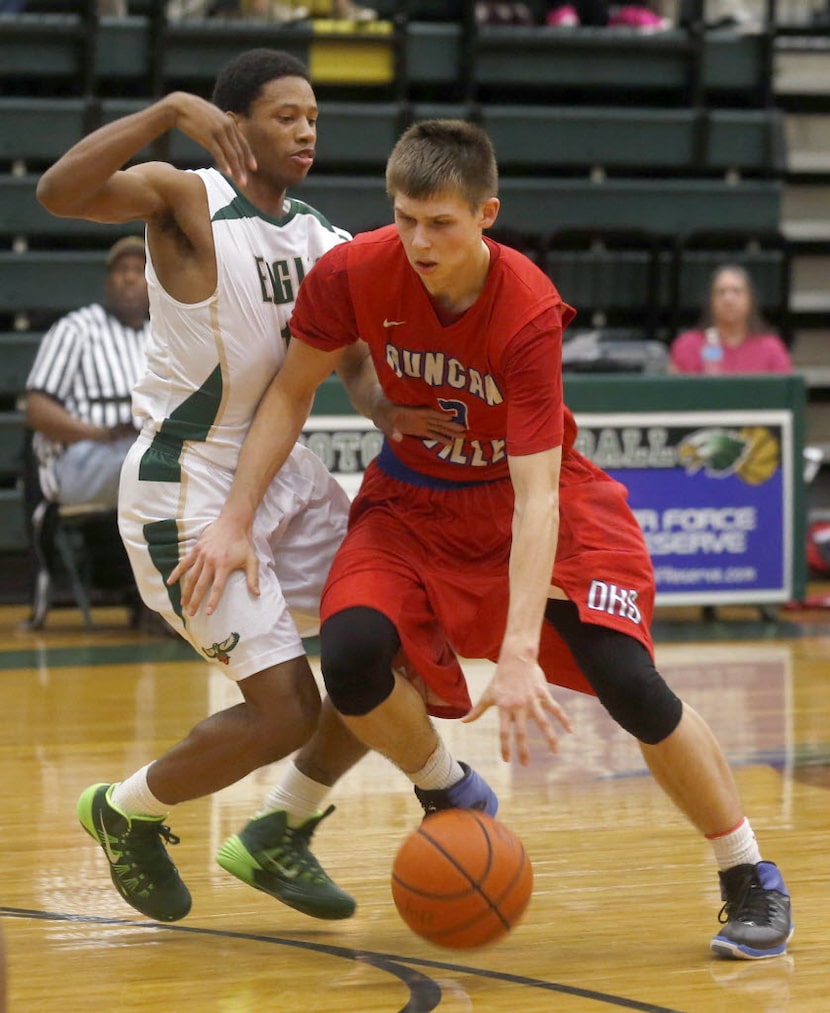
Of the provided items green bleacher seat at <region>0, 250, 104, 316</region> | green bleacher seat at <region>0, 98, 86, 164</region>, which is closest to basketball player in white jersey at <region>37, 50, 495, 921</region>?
green bleacher seat at <region>0, 250, 104, 316</region>

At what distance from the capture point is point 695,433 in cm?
801

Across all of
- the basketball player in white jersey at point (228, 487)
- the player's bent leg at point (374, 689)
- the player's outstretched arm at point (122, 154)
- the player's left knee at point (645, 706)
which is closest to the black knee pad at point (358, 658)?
the player's bent leg at point (374, 689)

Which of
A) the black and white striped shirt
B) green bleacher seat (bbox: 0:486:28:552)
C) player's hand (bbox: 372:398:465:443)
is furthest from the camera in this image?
green bleacher seat (bbox: 0:486:28:552)

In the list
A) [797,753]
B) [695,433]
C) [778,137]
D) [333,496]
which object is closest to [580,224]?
[778,137]

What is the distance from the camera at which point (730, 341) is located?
29.3 ft

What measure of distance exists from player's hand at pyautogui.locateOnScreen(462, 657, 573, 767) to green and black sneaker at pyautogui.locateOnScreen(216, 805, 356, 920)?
2.43 ft

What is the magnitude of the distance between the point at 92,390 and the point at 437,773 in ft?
16.3

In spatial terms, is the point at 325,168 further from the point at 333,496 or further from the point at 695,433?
the point at 333,496

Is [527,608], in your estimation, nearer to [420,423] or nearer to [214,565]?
[420,423]

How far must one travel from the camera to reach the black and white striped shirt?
8.05 metres

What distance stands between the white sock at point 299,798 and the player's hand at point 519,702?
2.56 feet

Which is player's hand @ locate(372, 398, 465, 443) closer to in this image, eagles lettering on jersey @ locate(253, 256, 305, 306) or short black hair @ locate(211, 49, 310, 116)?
eagles lettering on jersey @ locate(253, 256, 305, 306)

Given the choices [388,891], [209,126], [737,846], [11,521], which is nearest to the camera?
[209,126]

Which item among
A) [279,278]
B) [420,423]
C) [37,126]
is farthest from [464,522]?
[37,126]
